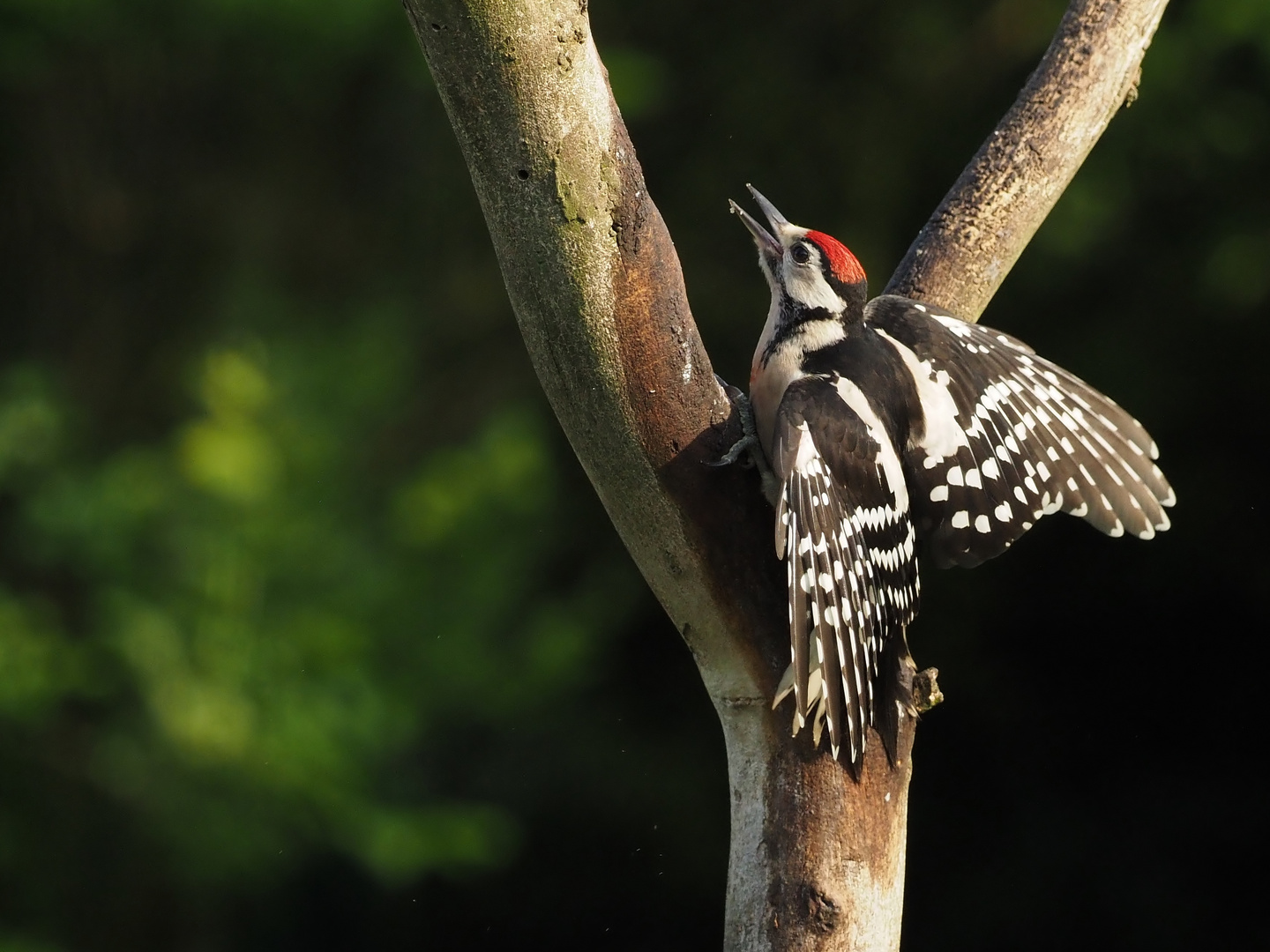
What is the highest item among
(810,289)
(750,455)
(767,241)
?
(767,241)

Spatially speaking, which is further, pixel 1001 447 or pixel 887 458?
pixel 1001 447

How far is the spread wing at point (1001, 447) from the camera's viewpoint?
1955 millimetres

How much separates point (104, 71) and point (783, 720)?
4133 millimetres

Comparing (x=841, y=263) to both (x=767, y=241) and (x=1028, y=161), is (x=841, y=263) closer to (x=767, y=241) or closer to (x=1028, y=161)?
(x=767, y=241)

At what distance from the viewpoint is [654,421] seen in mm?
1612

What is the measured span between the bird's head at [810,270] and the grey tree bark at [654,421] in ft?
1.58

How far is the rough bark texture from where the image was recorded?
2.17 m

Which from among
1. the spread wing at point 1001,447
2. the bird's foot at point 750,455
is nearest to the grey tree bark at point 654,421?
the bird's foot at point 750,455

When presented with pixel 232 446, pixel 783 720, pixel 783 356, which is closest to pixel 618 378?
pixel 783 720

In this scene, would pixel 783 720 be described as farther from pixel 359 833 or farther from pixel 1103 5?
pixel 359 833

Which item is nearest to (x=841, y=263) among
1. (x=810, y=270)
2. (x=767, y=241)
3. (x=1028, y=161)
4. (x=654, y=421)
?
(x=810, y=270)

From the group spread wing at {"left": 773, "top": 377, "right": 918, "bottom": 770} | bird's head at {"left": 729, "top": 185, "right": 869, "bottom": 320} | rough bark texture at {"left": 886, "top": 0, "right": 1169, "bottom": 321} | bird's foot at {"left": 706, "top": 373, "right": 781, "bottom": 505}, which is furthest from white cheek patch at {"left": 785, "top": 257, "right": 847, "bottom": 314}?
bird's foot at {"left": 706, "top": 373, "right": 781, "bottom": 505}

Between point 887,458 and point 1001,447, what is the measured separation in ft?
0.72

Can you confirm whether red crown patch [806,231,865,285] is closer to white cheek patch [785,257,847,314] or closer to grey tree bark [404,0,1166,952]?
white cheek patch [785,257,847,314]
